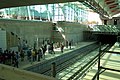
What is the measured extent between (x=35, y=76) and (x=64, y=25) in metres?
22.0

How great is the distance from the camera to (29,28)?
17.8 metres

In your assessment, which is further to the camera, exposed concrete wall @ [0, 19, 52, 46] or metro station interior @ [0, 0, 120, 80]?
exposed concrete wall @ [0, 19, 52, 46]

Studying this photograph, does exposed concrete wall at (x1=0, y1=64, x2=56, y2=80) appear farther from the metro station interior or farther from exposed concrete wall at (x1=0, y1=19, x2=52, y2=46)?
exposed concrete wall at (x1=0, y1=19, x2=52, y2=46)

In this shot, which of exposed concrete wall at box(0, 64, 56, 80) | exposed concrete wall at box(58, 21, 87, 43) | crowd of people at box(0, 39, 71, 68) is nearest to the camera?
exposed concrete wall at box(0, 64, 56, 80)

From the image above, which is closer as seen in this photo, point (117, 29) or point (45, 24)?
point (45, 24)

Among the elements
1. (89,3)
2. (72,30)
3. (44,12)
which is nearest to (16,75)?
(44,12)

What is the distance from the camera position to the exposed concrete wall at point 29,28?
14.7 m

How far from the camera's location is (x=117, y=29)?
3234 cm

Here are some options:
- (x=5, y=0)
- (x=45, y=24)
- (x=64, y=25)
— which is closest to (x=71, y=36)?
(x=64, y=25)

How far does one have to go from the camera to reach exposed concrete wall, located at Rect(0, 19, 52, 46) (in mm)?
14722

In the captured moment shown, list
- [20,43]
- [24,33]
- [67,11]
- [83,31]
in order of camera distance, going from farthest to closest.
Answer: [83,31] < [67,11] < [24,33] < [20,43]

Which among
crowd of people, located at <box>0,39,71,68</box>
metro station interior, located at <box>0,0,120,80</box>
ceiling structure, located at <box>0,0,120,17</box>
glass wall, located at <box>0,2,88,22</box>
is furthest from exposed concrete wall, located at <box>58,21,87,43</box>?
crowd of people, located at <box>0,39,71,68</box>

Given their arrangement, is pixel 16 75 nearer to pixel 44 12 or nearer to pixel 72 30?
pixel 44 12

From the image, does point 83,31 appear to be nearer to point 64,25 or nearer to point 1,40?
point 64,25
